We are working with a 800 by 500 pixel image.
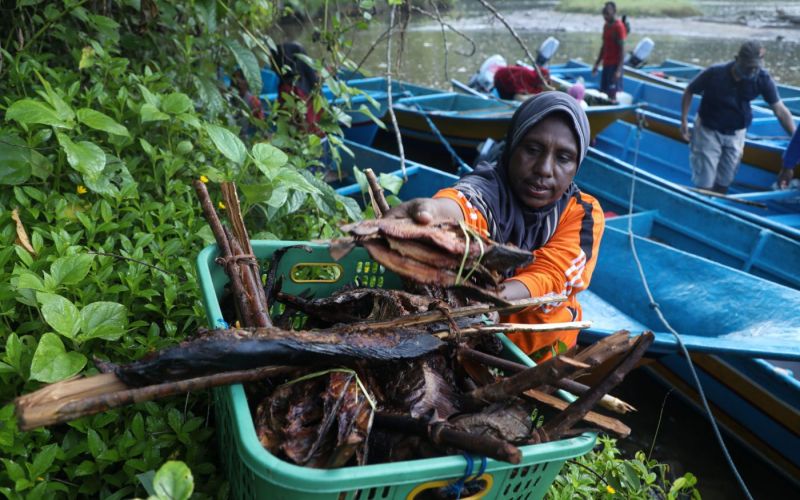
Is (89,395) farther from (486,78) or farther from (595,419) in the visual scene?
(486,78)

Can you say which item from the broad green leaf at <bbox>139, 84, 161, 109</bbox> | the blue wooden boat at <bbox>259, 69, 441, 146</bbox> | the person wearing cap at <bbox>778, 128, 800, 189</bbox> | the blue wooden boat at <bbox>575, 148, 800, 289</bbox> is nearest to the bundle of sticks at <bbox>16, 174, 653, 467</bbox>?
the broad green leaf at <bbox>139, 84, 161, 109</bbox>

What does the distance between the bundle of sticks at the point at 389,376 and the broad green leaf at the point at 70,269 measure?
0.49 m

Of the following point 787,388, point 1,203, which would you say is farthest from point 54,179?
point 787,388

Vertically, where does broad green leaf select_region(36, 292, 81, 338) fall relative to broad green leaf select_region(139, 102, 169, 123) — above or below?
below

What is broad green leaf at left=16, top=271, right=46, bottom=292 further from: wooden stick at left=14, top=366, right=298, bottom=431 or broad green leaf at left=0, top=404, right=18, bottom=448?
wooden stick at left=14, top=366, right=298, bottom=431

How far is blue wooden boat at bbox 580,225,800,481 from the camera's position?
10.2 feet

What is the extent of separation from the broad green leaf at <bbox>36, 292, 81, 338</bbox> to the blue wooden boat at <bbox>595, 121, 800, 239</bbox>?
557 centimetres

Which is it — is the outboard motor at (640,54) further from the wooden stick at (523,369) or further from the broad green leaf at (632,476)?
the wooden stick at (523,369)

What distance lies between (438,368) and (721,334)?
9.43ft

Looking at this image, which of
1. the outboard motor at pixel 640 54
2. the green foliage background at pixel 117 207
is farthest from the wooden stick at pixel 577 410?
the outboard motor at pixel 640 54

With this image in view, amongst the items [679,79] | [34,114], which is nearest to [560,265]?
[34,114]

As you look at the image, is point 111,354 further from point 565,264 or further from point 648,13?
point 648,13

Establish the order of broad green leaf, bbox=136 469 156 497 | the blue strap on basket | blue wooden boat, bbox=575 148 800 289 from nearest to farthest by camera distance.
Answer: the blue strap on basket
broad green leaf, bbox=136 469 156 497
blue wooden boat, bbox=575 148 800 289

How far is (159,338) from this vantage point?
1.96 metres
